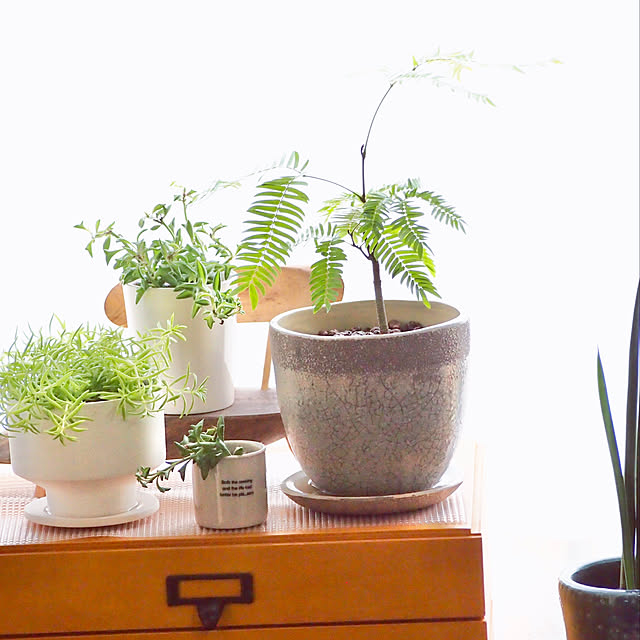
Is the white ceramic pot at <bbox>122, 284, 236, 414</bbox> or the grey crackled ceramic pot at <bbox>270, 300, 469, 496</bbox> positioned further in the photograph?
the white ceramic pot at <bbox>122, 284, 236, 414</bbox>

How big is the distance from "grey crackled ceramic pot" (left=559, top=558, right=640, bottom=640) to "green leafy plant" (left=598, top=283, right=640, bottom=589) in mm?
44

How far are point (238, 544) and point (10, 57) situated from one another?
1.18 m

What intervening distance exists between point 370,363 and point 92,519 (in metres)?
0.35

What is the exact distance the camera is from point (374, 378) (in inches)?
38.9

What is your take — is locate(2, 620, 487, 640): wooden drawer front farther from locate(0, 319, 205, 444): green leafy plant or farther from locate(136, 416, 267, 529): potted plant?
locate(0, 319, 205, 444): green leafy plant

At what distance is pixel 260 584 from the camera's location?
996mm

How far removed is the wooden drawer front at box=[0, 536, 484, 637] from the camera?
3.24 ft

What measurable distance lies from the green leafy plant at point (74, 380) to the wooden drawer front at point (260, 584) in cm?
14

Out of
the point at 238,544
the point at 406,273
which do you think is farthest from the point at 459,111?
the point at 238,544

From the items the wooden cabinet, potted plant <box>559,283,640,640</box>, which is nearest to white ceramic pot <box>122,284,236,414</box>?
the wooden cabinet

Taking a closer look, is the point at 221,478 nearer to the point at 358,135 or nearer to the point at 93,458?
the point at 93,458

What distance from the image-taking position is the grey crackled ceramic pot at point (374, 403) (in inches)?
39.0

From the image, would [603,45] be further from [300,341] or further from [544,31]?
[300,341]

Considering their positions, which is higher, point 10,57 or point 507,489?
point 10,57
